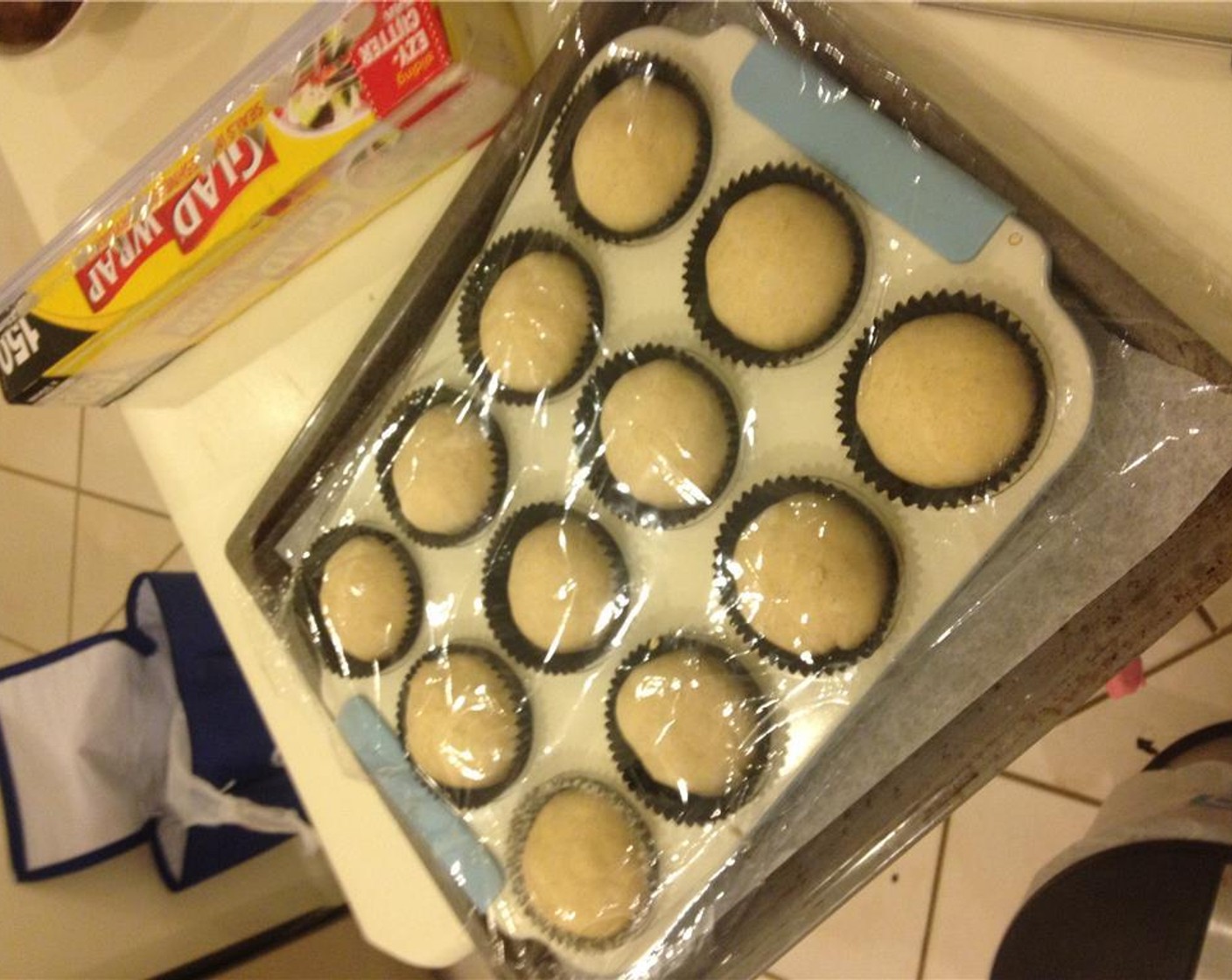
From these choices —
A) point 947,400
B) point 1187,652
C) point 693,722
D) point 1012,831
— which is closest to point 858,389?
point 947,400

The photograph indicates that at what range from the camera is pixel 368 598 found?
805 millimetres

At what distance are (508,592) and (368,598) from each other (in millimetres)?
123

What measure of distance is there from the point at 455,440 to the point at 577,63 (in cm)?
31

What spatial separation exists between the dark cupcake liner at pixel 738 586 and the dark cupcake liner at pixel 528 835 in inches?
6.5

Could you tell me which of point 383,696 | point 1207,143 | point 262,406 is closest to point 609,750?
point 383,696

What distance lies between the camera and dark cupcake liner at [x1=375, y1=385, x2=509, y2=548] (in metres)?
0.78

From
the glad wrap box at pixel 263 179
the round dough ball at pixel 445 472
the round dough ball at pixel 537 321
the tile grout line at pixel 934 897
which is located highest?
the glad wrap box at pixel 263 179

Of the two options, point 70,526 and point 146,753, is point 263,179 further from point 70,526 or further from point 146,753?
point 70,526

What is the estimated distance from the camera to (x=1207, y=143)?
0.57 metres

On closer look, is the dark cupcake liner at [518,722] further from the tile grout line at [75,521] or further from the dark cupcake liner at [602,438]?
the tile grout line at [75,521]

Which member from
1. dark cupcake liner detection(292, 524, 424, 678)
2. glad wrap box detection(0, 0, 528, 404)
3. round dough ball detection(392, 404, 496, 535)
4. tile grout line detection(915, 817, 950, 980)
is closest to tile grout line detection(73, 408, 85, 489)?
glad wrap box detection(0, 0, 528, 404)

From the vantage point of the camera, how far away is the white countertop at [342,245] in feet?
1.96

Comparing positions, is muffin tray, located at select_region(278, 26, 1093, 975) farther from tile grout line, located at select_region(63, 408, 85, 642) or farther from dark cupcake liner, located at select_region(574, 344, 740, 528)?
tile grout line, located at select_region(63, 408, 85, 642)

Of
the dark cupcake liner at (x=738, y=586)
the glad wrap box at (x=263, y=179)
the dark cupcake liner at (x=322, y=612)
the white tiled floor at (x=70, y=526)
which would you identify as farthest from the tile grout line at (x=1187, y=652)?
the white tiled floor at (x=70, y=526)
